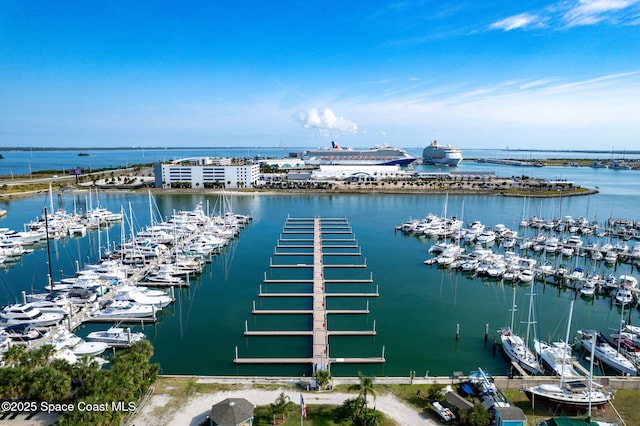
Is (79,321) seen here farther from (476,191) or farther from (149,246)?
(476,191)

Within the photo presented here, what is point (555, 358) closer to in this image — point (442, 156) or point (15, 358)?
point (15, 358)

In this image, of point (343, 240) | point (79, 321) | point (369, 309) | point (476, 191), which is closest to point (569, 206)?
point (476, 191)

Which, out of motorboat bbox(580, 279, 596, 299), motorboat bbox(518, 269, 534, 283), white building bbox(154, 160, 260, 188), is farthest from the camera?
white building bbox(154, 160, 260, 188)

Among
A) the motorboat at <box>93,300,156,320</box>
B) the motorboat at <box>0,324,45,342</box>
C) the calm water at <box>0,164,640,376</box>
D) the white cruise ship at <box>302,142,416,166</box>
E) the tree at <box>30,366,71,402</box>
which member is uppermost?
the white cruise ship at <box>302,142,416,166</box>

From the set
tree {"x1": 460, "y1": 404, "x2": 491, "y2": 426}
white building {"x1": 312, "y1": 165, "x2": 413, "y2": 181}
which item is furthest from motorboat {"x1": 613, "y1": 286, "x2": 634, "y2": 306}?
white building {"x1": 312, "y1": 165, "x2": 413, "y2": 181}

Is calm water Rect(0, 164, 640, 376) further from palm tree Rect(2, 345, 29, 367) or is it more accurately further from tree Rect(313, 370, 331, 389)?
palm tree Rect(2, 345, 29, 367)

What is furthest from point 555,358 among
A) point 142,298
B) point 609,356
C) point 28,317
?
point 28,317
